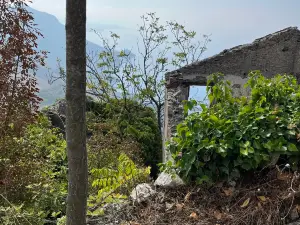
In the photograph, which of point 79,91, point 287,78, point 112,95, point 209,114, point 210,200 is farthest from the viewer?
point 112,95

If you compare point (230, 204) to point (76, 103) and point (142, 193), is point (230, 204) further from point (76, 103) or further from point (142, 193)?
point (76, 103)

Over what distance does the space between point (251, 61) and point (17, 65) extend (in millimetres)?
5842

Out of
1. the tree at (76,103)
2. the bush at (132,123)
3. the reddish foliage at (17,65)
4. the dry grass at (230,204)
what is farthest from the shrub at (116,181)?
the bush at (132,123)

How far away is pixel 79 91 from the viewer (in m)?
2.29

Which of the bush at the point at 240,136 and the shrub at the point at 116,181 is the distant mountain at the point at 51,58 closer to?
the shrub at the point at 116,181

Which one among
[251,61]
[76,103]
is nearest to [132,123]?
[251,61]

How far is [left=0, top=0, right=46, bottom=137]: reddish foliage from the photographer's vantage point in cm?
459

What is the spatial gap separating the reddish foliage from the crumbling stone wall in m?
4.35

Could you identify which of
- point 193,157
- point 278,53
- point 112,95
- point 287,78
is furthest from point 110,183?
point 112,95

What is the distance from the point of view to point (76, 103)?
2293 mm

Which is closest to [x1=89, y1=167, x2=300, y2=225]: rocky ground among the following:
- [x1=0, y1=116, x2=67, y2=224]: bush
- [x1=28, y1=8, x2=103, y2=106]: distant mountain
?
[x1=0, y1=116, x2=67, y2=224]: bush

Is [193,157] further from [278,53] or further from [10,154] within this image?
[278,53]

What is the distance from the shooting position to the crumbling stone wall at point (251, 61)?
29.5 feet

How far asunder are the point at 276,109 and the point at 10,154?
120 inches
